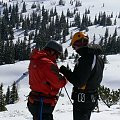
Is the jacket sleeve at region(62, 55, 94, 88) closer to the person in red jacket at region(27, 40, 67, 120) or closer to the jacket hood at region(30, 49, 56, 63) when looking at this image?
the person in red jacket at region(27, 40, 67, 120)

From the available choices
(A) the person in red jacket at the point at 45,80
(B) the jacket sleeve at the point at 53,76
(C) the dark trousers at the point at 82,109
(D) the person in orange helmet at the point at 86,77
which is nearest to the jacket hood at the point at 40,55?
(A) the person in red jacket at the point at 45,80

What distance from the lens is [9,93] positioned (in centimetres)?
9569

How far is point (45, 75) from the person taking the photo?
311 inches

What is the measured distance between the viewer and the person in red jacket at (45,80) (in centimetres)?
789

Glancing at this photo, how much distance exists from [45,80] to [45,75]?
11cm

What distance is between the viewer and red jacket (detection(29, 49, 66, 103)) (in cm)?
788

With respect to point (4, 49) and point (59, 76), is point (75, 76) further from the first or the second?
point (4, 49)

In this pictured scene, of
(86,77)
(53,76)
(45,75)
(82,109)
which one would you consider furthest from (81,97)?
(45,75)

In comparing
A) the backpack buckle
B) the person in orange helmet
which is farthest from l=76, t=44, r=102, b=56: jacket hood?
the backpack buckle

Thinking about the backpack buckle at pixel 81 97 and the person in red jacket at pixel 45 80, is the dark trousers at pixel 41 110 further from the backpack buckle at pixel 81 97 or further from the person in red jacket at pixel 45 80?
the backpack buckle at pixel 81 97

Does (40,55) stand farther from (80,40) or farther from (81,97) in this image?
(81,97)

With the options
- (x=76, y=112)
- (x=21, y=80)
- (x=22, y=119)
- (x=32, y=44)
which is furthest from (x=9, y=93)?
(x=32, y=44)

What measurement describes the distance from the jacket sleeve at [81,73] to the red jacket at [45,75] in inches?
7.9

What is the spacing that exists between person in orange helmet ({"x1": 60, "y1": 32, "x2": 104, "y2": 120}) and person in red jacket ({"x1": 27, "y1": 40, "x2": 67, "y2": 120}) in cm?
31
